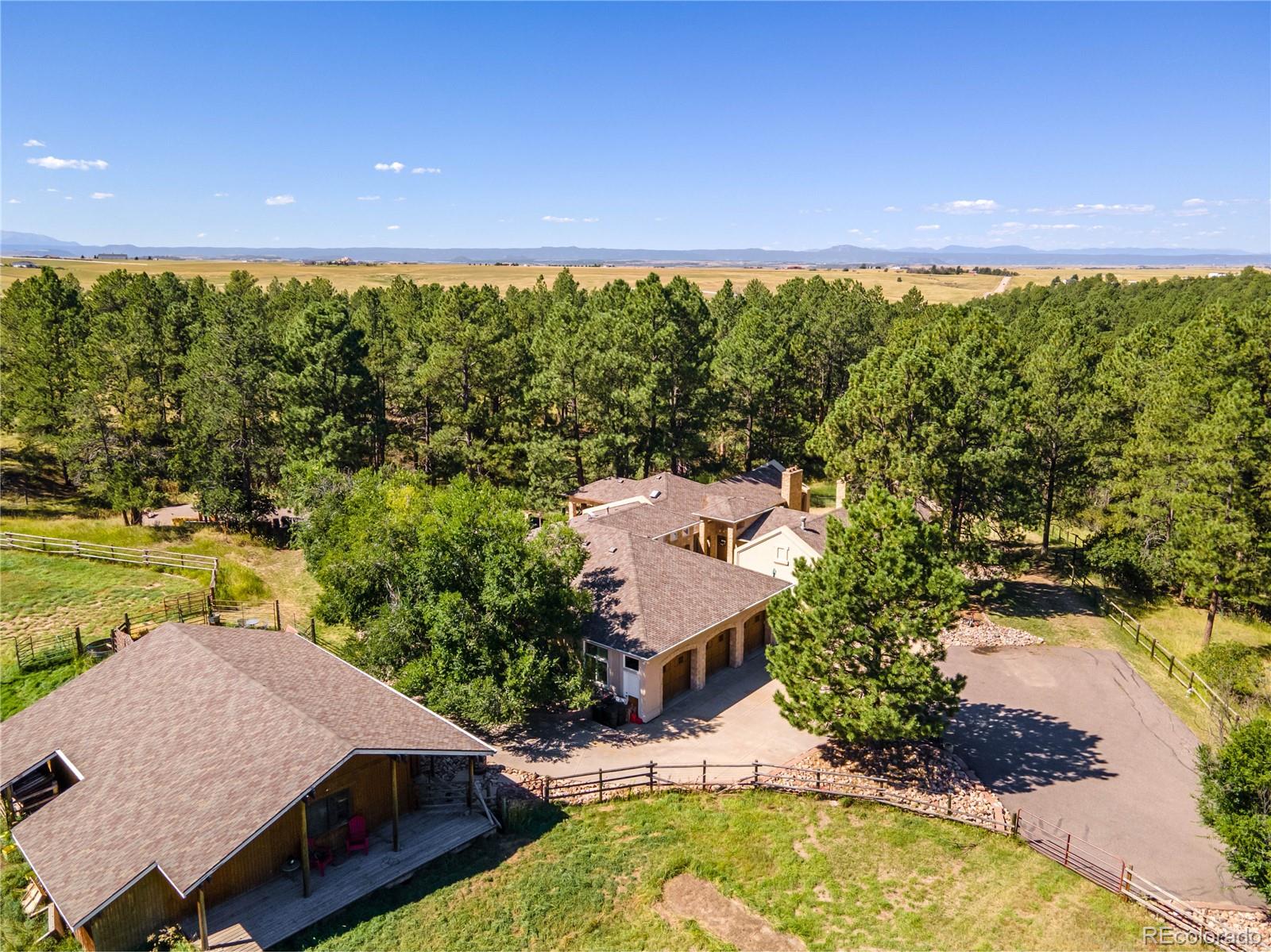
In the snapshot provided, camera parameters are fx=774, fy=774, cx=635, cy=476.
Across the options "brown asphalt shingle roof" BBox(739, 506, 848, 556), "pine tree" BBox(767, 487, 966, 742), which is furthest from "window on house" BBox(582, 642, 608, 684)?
"brown asphalt shingle roof" BBox(739, 506, 848, 556)

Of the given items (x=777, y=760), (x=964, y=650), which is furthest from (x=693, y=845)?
(x=964, y=650)

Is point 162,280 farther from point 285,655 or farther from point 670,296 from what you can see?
point 285,655

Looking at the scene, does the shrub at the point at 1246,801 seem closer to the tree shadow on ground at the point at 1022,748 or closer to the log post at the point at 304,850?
the tree shadow on ground at the point at 1022,748

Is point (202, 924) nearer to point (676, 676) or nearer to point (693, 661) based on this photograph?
point (676, 676)

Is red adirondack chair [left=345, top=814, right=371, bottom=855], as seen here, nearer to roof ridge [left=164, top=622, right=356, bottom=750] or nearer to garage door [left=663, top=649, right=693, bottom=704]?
roof ridge [left=164, top=622, right=356, bottom=750]

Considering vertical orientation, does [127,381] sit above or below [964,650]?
above

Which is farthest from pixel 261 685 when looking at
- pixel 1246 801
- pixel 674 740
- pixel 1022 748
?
pixel 1246 801
